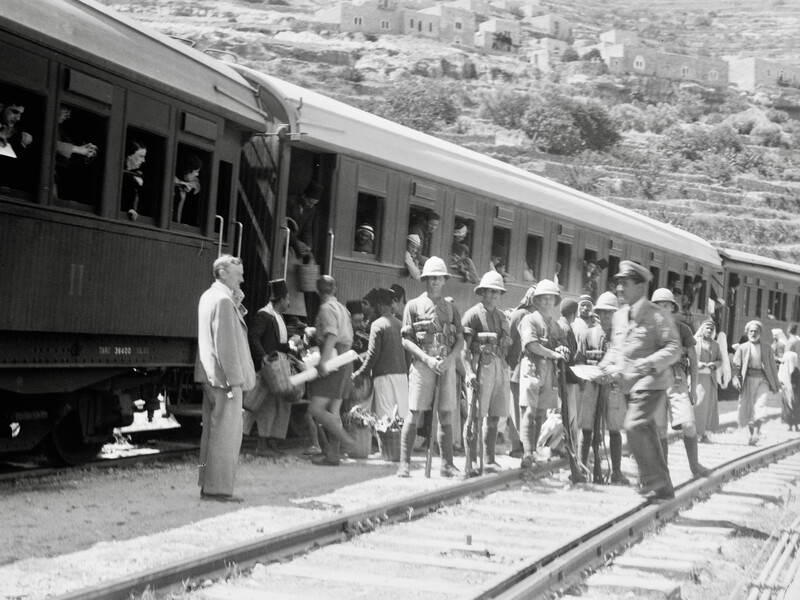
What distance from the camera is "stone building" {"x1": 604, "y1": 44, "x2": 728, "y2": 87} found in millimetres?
184500

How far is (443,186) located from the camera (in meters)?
15.0

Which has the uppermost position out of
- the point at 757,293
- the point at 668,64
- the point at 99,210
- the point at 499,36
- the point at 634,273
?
the point at 499,36

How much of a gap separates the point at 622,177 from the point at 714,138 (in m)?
25.8

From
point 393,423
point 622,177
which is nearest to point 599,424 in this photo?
point 393,423

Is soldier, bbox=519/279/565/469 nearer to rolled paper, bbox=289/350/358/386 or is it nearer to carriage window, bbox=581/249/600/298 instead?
rolled paper, bbox=289/350/358/386

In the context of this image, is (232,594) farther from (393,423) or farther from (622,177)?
(622,177)

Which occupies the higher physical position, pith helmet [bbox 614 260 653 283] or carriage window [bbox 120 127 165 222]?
carriage window [bbox 120 127 165 222]

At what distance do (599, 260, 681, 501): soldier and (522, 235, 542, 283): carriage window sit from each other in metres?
7.99

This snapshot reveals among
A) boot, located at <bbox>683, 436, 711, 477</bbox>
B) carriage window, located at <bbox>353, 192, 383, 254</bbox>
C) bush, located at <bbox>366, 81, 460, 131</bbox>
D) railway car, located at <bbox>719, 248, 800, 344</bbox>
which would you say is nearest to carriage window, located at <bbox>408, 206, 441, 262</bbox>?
carriage window, located at <bbox>353, 192, 383, 254</bbox>

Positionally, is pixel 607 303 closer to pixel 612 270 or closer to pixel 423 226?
pixel 423 226

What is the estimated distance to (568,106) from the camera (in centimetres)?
12938

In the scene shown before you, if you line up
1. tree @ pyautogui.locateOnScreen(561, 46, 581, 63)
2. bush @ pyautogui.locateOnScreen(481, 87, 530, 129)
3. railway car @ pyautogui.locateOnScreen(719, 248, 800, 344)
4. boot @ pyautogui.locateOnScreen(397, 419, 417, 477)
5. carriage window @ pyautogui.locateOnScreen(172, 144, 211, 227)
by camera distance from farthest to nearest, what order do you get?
1. tree @ pyautogui.locateOnScreen(561, 46, 581, 63)
2. bush @ pyautogui.locateOnScreen(481, 87, 530, 129)
3. railway car @ pyautogui.locateOnScreen(719, 248, 800, 344)
4. boot @ pyautogui.locateOnScreen(397, 419, 417, 477)
5. carriage window @ pyautogui.locateOnScreen(172, 144, 211, 227)

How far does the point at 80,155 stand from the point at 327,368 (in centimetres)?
292

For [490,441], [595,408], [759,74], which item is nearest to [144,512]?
[490,441]
